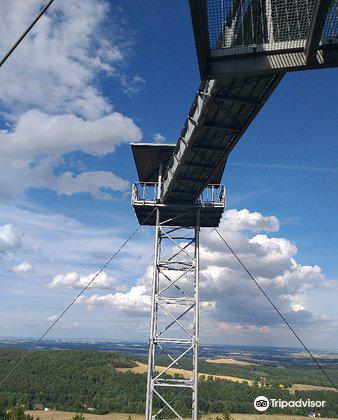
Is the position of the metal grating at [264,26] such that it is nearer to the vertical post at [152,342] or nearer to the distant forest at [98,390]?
the vertical post at [152,342]

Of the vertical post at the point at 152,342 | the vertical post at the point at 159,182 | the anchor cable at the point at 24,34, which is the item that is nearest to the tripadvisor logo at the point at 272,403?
the vertical post at the point at 152,342

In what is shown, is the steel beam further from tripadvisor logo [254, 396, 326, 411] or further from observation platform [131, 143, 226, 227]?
tripadvisor logo [254, 396, 326, 411]

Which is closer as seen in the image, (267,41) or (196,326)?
(267,41)

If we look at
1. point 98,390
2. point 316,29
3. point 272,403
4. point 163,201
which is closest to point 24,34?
point 316,29

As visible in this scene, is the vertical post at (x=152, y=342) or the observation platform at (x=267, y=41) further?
the vertical post at (x=152, y=342)

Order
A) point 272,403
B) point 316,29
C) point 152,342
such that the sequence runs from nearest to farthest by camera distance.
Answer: point 316,29, point 152,342, point 272,403

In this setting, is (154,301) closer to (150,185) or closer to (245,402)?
(150,185)

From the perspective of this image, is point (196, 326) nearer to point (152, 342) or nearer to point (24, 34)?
point (152, 342)

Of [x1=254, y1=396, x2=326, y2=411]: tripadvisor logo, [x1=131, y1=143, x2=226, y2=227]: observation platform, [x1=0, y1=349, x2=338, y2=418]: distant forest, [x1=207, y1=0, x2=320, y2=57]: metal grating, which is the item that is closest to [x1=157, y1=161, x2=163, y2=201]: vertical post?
[x1=131, y1=143, x2=226, y2=227]: observation platform
